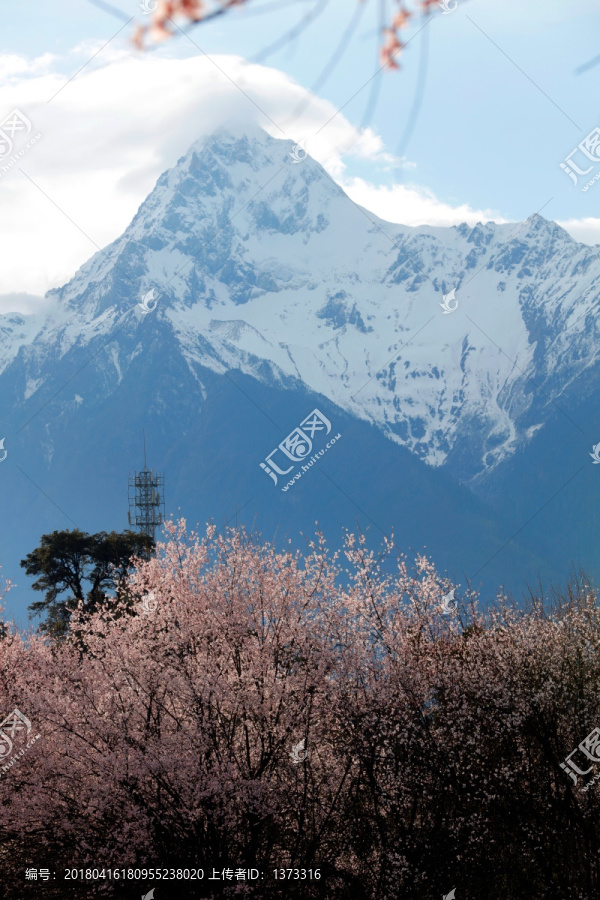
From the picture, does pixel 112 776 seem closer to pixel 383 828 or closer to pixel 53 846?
pixel 53 846

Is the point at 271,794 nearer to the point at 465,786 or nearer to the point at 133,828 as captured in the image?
the point at 133,828

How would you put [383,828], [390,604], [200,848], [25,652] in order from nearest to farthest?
[200,848], [383,828], [390,604], [25,652]

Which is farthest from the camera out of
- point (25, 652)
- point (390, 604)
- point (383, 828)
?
point (25, 652)

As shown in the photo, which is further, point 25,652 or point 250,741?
point 25,652

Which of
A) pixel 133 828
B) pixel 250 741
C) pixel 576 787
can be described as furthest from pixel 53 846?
pixel 576 787

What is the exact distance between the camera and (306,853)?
19312mm

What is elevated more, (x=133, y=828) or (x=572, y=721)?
(x=133, y=828)

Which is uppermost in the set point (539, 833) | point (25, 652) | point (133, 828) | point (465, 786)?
point (25, 652)

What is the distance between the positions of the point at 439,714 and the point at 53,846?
28.9 ft

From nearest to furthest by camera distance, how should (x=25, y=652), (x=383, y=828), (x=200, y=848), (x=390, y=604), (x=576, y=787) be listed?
(x=200, y=848), (x=383, y=828), (x=576, y=787), (x=390, y=604), (x=25, y=652)

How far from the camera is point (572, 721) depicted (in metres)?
22.8

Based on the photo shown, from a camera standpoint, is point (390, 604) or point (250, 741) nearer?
point (250, 741)

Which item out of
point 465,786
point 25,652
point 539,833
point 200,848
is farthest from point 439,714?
point 25,652

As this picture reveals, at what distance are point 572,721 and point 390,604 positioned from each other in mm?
5089
